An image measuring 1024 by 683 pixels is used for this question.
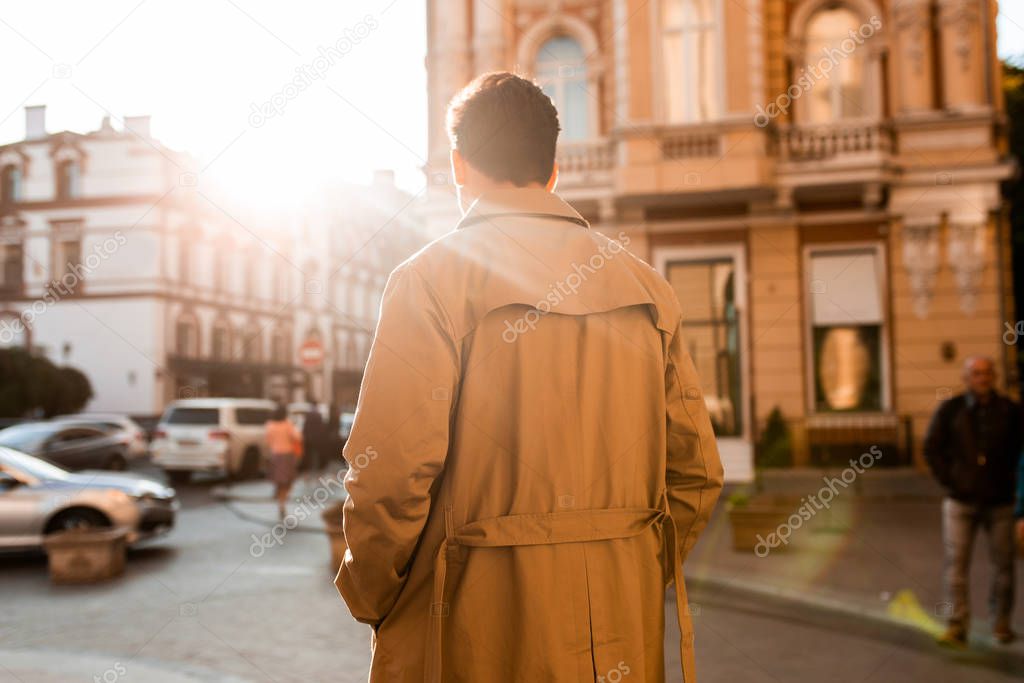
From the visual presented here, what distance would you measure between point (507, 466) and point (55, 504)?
9595 mm

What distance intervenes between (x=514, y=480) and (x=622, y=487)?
248 mm

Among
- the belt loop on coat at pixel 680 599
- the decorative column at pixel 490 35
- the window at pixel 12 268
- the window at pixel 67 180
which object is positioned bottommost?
the belt loop on coat at pixel 680 599

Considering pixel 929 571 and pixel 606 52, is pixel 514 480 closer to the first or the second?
pixel 929 571

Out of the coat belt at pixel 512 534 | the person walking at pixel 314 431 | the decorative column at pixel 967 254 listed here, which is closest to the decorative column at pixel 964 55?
the decorative column at pixel 967 254

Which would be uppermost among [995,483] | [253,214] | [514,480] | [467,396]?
[253,214]

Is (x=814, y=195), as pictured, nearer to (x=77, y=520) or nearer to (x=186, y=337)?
(x=77, y=520)

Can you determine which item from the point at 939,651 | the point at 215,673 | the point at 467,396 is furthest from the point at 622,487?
the point at 939,651

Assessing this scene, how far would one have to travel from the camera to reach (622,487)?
73.9 inches

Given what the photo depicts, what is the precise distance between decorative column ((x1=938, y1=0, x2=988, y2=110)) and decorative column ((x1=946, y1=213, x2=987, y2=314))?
6.61ft

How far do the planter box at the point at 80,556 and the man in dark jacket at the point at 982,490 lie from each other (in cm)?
765

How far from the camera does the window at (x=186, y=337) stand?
38750 mm

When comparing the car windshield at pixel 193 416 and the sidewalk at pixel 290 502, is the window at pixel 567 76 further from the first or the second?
the car windshield at pixel 193 416

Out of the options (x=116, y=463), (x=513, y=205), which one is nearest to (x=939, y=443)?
(x=513, y=205)

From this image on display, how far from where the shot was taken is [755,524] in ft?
28.5
